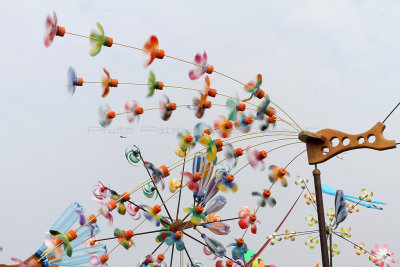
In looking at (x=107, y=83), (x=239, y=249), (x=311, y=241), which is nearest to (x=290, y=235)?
(x=311, y=241)

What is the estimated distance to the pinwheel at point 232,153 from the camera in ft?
10.1

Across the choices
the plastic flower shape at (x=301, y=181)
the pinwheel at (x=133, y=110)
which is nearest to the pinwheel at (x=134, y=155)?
the pinwheel at (x=133, y=110)

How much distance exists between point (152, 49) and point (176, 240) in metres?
1.22

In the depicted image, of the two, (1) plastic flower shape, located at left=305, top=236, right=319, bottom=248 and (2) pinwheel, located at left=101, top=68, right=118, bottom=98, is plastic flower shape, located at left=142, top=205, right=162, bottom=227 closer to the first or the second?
(2) pinwheel, located at left=101, top=68, right=118, bottom=98

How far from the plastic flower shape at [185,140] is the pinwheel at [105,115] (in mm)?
492

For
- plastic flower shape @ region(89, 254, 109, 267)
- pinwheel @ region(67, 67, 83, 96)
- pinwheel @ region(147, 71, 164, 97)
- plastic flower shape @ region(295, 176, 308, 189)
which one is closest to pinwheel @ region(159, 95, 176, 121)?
pinwheel @ region(147, 71, 164, 97)

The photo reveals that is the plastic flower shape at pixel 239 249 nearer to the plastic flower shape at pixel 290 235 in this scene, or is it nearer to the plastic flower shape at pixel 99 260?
the plastic flower shape at pixel 99 260

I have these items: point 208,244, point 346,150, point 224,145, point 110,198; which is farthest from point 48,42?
point 346,150

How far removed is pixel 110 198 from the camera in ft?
10.1

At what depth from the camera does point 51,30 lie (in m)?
2.72

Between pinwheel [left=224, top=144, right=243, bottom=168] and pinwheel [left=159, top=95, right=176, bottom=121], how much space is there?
1.45 ft

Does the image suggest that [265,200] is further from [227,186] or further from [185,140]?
[185,140]

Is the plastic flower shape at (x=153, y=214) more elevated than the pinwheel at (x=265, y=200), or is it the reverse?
the pinwheel at (x=265, y=200)

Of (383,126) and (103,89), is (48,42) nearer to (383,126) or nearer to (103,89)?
(103,89)
